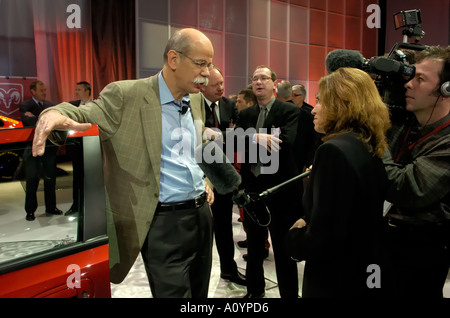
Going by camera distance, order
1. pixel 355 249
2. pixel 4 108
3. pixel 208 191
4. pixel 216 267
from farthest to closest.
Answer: pixel 4 108 → pixel 216 267 → pixel 208 191 → pixel 355 249

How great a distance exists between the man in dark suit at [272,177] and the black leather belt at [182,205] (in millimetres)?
684

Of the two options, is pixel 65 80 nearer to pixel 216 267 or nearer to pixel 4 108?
pixel 4 108

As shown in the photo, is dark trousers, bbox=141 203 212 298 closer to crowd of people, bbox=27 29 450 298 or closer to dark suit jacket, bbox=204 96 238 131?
crowd of people, bbox=27 29 450 298

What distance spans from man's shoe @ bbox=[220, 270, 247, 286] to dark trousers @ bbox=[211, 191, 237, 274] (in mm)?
27

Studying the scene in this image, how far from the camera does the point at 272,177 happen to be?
8.75ft

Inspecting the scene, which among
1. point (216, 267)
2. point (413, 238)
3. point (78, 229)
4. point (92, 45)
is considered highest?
point (92, 45)

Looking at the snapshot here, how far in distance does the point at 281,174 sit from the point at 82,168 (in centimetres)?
157

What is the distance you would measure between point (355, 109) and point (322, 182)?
29 centimetres

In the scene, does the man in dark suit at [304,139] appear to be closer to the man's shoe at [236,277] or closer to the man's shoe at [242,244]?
the man's shoe at [236,277]

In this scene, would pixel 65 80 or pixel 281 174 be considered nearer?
pixel 281 174

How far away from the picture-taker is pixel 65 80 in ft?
22.2

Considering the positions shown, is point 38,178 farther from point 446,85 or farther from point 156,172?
point 446,85

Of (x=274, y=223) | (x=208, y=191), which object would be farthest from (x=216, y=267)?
(x=208, y=191)

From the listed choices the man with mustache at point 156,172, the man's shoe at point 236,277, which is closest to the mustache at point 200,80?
the man with mustache at point 156,172
